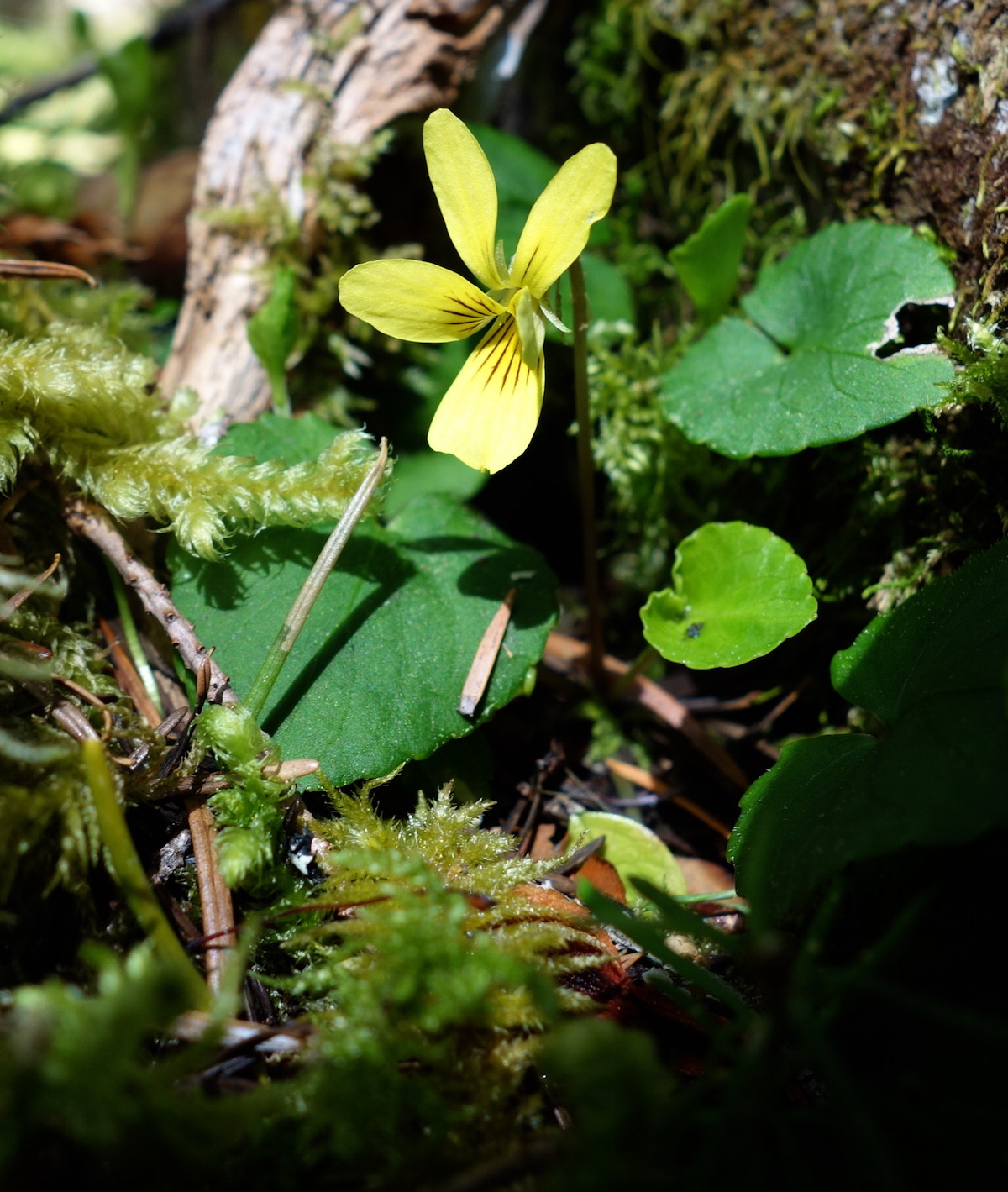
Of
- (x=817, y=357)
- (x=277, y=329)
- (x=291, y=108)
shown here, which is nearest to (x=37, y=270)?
(x=277, y=329)

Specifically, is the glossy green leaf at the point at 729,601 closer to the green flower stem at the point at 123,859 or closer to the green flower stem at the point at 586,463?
the green flower stem at the point at 586,463

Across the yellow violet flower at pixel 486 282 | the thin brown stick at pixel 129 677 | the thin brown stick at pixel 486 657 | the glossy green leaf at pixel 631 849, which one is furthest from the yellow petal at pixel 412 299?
the glossy green leaf at pixel 631 849

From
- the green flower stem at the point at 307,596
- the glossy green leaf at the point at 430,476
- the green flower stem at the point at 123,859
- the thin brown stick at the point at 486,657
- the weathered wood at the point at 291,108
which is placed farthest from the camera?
the glossy green leaf at the point at 430,476

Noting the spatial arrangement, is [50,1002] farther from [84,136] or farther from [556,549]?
[84,136]

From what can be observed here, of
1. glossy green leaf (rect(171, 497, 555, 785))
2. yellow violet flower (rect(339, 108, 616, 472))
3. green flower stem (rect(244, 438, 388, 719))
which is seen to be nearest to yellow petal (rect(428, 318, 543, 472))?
yellow violet flower (rect(339, 108, 616, 472))

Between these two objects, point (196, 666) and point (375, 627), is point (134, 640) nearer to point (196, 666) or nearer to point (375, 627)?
point (196, 666)
